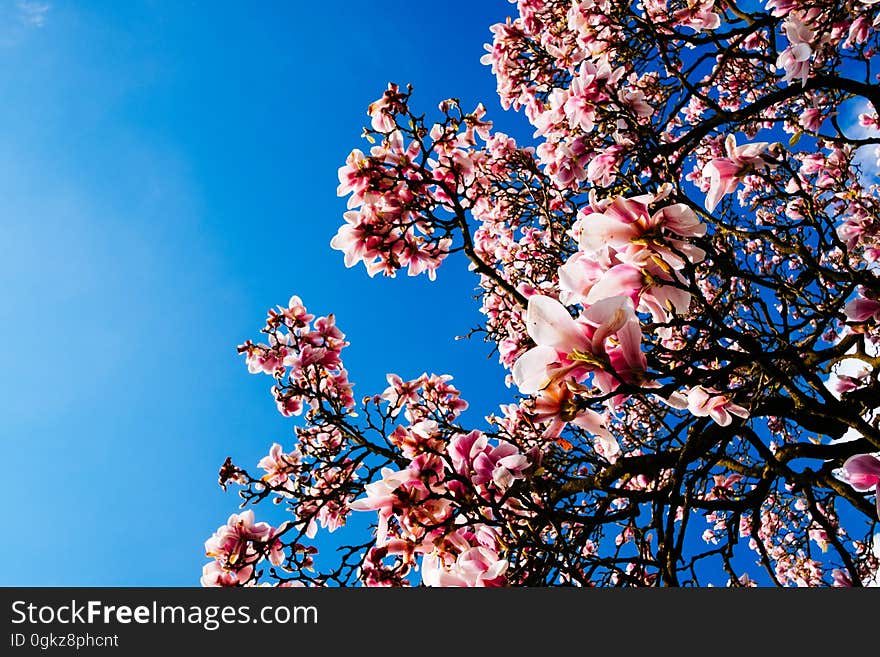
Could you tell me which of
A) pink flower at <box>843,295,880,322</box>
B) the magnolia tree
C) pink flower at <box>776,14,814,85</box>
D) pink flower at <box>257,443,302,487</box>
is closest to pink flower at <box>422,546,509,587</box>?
the magnolia tree

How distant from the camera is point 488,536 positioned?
197 centimetres

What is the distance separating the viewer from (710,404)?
170 centimetres

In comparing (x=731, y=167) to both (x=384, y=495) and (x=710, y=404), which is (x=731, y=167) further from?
(x=384, y=495)

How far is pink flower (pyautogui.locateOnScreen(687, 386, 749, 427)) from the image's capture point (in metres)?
1.69

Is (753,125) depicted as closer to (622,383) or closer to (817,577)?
(817,577)

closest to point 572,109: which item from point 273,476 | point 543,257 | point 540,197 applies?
point 540,197

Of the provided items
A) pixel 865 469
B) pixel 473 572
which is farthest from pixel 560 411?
pixel 865 469

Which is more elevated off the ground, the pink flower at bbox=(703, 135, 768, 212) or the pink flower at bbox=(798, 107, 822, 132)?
the pink flower at bbox=(798, 107, 822, 132)

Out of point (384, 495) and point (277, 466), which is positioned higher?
point (277, 466)

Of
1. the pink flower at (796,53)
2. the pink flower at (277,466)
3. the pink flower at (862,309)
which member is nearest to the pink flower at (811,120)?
the pink flower at (796,53)

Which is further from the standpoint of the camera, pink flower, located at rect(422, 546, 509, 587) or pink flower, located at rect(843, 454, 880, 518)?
pink flower, located at rect(422, 546, 509, 587)

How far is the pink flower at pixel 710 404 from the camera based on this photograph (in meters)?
1.69

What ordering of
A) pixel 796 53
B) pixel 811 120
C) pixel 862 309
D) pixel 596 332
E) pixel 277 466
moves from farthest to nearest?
pixel 811 120
pixel 277 466
pixel 862 309
pixel 796 53
pixel 596 332

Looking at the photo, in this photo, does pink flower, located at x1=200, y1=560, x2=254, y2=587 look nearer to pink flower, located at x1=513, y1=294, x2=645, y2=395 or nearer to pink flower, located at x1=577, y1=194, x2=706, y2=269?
pink flower, located at x1=513, y1=294, x2=645, y2=395
